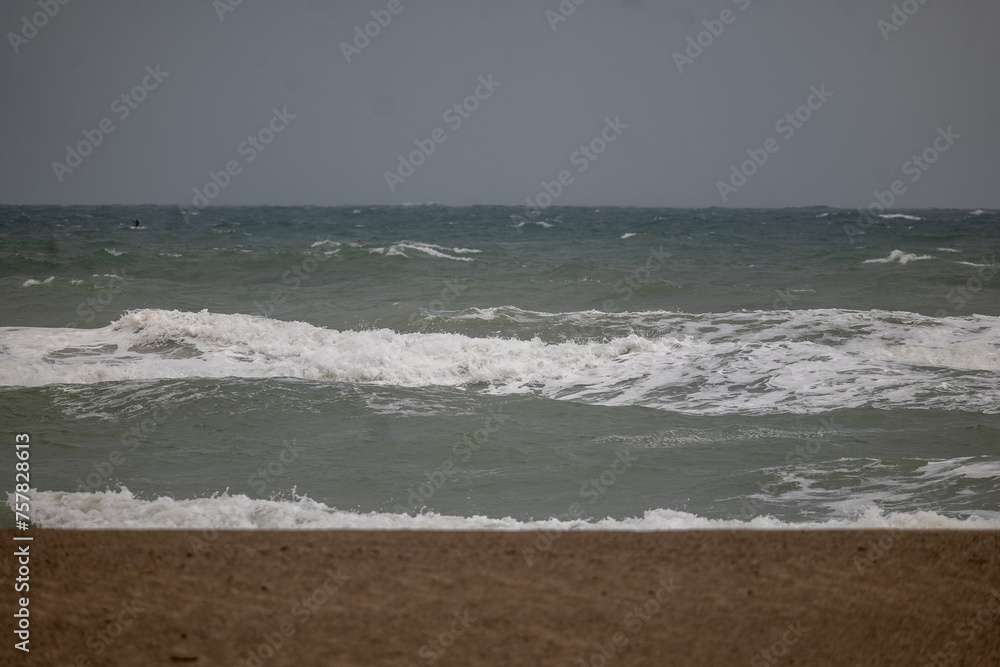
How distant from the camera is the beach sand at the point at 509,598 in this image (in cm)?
329

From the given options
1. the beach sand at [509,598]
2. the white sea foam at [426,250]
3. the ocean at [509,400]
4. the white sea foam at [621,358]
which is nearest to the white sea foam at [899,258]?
the ocean at [509,400]

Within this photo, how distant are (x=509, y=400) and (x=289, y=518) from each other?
484 centimetres

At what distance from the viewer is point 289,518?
6.12 m

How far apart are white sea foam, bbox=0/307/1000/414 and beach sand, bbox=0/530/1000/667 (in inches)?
231

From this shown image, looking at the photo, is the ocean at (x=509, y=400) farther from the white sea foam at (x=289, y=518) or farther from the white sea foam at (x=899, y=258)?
the white sea foam at (x=899, y=258)

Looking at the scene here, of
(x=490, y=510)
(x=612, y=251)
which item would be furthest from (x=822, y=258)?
(x=490, y=510)

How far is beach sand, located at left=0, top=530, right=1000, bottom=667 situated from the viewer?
3.29m

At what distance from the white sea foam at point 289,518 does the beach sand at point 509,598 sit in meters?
1.32

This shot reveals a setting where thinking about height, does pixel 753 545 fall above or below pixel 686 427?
above

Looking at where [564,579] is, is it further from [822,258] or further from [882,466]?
[822,258]

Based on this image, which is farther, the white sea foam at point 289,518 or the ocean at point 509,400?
the ocean at point 509,400

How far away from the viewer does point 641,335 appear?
14.7 meters

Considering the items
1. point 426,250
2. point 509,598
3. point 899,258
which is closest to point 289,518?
point 509,598

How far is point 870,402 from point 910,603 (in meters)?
6.74
